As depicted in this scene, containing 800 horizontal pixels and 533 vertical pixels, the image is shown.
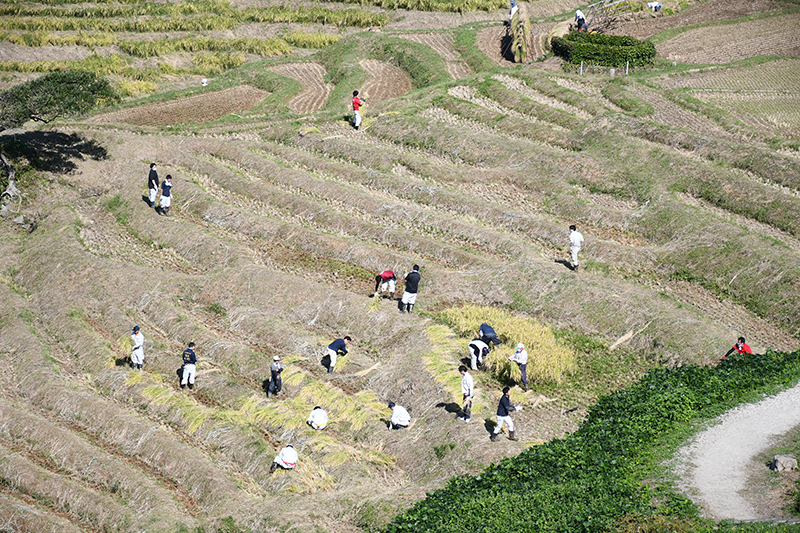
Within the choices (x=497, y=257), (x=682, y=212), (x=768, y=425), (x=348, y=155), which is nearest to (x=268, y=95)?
(x=348, y=155)

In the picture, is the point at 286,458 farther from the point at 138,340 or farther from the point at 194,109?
the point at 194,109

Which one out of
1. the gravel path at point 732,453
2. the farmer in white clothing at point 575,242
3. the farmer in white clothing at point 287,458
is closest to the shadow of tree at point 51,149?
the farmer in white clothing at point 287,458

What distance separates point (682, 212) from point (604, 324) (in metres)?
9.05

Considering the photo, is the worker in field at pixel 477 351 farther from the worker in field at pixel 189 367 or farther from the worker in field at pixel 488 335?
the worker in field at pixel 189 367

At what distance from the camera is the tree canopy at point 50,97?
44562 mm

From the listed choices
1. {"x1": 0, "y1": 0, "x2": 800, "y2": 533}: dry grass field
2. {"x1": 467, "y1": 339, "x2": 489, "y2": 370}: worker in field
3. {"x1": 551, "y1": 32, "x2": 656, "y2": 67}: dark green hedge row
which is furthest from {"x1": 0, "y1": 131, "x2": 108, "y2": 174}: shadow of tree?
{"x1": 551, "y1": 32, "x2": 656, "y2": 67}: dark green hedge row

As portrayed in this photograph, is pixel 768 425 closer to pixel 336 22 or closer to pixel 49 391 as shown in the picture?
pixel 49 391

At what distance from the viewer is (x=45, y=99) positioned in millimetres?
45188

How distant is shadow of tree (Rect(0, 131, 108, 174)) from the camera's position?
47.8 metres

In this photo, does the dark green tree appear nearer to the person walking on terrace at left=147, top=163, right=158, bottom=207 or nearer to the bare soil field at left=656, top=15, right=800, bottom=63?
the person walking on terrace at left=147, top=163, right=158, bottom=207

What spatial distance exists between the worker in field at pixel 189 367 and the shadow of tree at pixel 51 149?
840 inches

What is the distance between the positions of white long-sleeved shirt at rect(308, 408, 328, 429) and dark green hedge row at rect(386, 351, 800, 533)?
6220 millimetres

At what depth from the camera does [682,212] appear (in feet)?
128

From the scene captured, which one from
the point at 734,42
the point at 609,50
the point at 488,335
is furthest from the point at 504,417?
the point at 734,42
